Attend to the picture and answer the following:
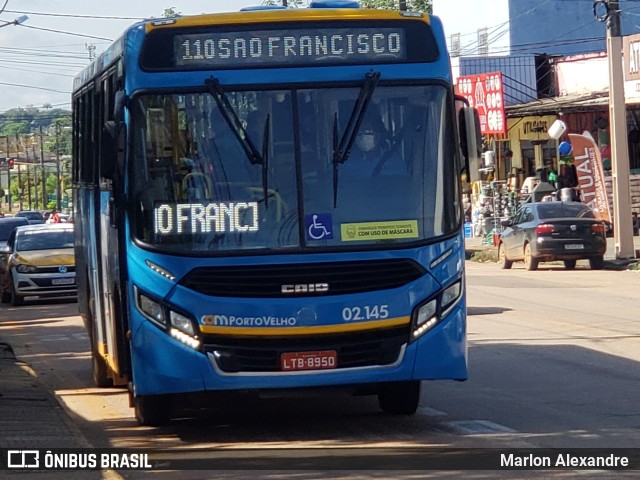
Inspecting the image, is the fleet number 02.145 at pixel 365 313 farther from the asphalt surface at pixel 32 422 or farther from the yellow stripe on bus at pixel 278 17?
the yellow stripe on bus at pixel 278 17

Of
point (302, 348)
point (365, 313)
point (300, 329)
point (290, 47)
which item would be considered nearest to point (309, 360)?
point (302, 348)

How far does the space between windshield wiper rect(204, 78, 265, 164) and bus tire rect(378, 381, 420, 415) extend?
7.01ft

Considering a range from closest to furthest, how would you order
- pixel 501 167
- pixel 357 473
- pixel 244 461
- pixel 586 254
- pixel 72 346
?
pixel 357 473
pixel 244 461
pixel 72 346
pixel 586 254
pixel 501 167

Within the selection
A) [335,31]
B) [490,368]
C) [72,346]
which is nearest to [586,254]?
[72,346]

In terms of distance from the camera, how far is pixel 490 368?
14.3 meters

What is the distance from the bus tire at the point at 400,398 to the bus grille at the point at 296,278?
1121mm

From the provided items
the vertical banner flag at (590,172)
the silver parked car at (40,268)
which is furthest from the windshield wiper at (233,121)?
the vertical banner flag at (590,172)

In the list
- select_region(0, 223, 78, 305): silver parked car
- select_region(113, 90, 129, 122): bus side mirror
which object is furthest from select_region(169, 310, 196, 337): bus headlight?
select_region(0, 223, 78, 305): silver parked car

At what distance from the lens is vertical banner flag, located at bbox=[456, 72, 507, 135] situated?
44594 millimetres

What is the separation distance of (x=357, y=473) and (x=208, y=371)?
63.5 inches

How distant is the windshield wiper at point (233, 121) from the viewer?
9.79m

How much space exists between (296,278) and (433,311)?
3.50 feet

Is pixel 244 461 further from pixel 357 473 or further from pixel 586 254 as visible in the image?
pixel 586 254

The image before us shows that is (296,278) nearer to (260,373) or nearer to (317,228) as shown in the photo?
(317,228)
